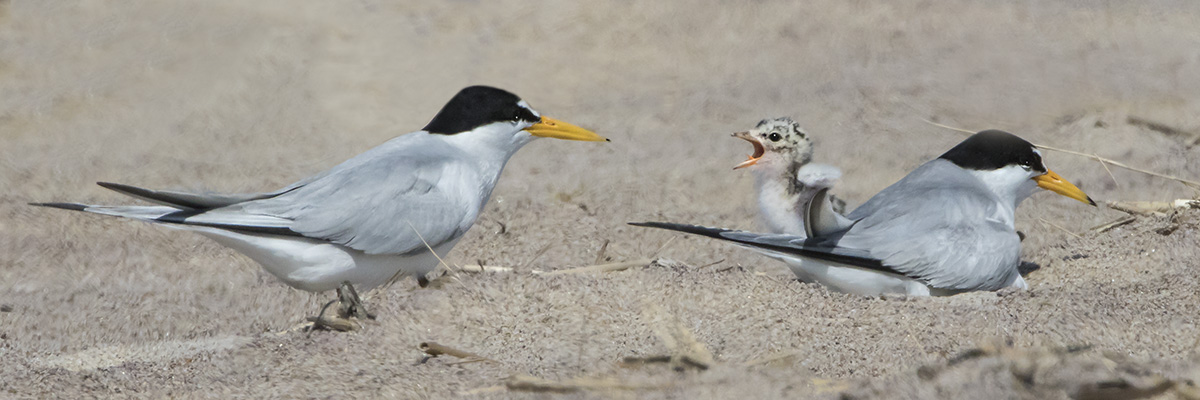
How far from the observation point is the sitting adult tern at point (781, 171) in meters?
3.57

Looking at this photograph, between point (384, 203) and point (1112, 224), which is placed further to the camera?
point (1112, 224)

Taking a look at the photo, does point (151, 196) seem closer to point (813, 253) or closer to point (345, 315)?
point (345, 315)

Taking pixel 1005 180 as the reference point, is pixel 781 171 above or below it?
above

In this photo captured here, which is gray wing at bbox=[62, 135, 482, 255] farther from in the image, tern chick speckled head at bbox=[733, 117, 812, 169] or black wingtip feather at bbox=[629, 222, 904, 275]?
tern chick speckled head at bbox=[733, 117, 812, 169]

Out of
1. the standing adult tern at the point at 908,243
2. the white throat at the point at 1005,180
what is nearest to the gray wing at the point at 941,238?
the standing adult tern at the point at 908,243

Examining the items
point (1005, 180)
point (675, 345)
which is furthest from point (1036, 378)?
point (1005, 180)

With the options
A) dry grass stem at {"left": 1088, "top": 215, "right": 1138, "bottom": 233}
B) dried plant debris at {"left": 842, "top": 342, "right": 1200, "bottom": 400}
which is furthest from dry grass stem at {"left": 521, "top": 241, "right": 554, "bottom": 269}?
dry grass stem at {"left": 1088, "top": 215, "right": 1138, "bottom": 233}

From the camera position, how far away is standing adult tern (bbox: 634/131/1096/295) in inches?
127

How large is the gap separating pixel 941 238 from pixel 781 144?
55cm

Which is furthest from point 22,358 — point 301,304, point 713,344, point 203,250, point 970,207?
point 970,207

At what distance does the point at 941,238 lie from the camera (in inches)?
131

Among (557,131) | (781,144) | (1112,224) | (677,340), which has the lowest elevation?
(1112,224)

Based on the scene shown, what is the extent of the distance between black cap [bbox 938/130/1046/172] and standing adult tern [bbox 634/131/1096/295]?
158 millimetres

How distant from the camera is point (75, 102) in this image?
6.48 meters
